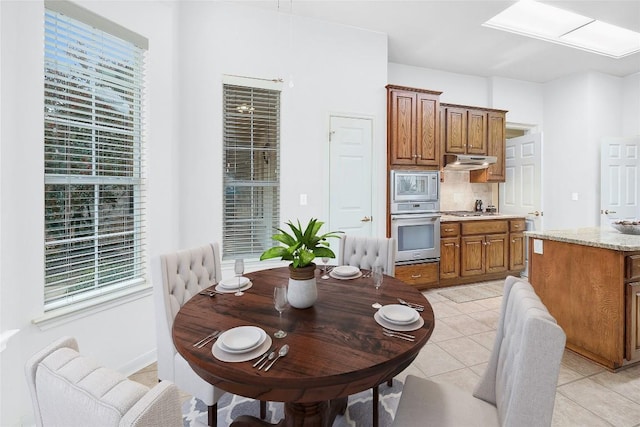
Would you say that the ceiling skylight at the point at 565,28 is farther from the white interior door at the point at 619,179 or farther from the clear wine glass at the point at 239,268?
the clear wine glass at the point at 239,268

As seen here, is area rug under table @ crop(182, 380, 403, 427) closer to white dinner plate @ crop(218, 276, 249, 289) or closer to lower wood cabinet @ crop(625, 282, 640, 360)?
white dinner plate @ crop(218, 276, 249, 289)

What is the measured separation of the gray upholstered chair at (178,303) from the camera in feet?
4.82

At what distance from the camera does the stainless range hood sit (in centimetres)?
433

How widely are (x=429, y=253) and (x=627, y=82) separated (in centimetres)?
440

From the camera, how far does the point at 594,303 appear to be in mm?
2393

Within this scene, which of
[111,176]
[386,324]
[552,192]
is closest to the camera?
[386,324]

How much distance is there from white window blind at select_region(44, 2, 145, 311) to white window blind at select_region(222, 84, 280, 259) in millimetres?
798

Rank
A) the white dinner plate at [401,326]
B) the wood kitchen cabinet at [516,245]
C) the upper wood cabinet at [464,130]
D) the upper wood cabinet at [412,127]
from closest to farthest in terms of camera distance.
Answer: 1. the white dinner plate at [401,326]
2. the upper wood cabinet at [412,127]
3. the upper wood cabinet at [464,130]
4. the wood kitchen cabinet at [516,245]

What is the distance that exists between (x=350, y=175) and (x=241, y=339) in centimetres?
267

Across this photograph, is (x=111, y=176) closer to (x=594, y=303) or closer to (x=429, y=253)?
(x=429, y=253)

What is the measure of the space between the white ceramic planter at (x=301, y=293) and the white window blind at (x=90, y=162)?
1.61 meters

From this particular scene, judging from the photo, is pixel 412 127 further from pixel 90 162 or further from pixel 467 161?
pixel 90 162

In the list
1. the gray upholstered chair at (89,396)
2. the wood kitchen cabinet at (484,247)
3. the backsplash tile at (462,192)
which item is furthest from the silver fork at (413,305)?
the backsplash tile at (462,192)

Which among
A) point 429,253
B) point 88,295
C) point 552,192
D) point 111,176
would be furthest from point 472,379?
point 552,192
